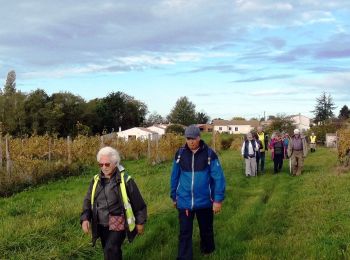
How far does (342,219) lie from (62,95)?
72227 millimetres

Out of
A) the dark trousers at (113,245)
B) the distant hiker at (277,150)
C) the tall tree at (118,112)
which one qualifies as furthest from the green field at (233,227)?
the tall tree at (118,112)

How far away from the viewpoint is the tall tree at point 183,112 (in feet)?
446

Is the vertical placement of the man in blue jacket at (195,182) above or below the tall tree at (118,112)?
below

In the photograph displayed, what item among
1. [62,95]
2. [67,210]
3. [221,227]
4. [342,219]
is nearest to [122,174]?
[221,227]

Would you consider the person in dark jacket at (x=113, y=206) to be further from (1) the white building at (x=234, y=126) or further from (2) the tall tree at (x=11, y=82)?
(1) the white building at (x=234, y=126)

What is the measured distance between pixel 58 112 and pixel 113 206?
6652 centimetres

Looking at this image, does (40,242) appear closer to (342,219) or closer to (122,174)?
(122,174)

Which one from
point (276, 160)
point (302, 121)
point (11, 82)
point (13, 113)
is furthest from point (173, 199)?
point (302, 121)

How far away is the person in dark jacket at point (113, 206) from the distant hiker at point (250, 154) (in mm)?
12764

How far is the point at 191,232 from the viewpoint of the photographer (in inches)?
271

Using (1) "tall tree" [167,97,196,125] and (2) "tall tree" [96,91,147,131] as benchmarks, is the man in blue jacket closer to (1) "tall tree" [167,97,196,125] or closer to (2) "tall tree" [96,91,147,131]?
(2) "tall tree" [96,91,147,131]

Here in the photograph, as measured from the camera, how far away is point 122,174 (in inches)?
224

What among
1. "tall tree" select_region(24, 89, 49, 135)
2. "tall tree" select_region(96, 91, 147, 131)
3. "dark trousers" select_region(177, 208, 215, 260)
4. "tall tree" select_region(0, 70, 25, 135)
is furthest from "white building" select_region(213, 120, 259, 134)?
"dark trousers" select_region(177, 208, 215, 260)

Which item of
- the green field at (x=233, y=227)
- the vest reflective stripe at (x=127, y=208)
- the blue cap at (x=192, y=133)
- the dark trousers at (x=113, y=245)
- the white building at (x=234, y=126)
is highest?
the white building at (x=234, y=126)
